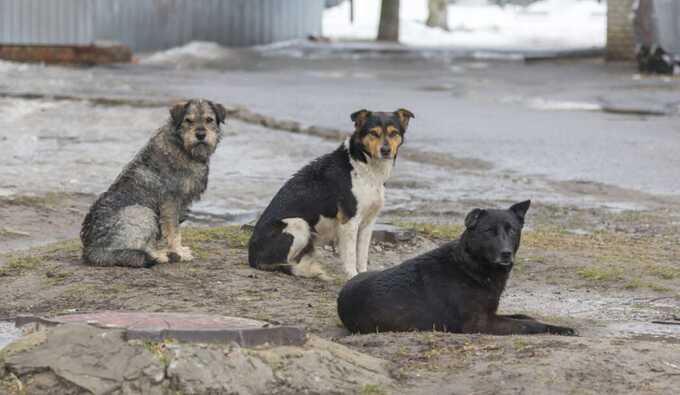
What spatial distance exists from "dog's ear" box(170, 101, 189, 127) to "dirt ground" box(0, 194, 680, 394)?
1088 mm

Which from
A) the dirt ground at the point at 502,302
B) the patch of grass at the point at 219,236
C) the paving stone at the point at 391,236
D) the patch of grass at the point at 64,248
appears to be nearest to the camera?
the dirt ground at the point at 502,302

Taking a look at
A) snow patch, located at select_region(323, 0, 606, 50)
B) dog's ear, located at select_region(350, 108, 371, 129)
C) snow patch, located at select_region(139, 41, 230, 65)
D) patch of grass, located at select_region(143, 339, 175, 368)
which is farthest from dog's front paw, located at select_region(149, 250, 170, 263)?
snow patch, located at select_region(323, 0, 606, 50)

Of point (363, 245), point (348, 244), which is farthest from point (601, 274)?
point (348, 244)

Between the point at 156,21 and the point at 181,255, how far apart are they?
1015 inches

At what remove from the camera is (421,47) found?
39781 millimetres

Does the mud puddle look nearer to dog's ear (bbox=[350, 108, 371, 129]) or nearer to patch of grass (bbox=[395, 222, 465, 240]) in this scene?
dog's ear (bbox=[350, 108, 371, 129])

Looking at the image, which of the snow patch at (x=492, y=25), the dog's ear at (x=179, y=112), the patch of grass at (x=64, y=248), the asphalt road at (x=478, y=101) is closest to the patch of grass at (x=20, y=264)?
the patch of grass at (x=64, y=248)

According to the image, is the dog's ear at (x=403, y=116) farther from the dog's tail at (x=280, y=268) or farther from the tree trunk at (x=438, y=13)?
the tree trunk at (x=438, y=13)

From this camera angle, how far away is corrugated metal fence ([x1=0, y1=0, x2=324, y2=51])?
106 feet

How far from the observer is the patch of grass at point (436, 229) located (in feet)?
40.0

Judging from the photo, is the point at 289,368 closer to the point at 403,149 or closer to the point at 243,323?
the point at 243,323

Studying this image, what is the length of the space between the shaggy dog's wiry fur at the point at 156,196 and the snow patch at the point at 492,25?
Answer: 3040 cm

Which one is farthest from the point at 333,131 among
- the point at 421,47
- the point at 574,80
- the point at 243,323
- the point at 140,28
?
the point at 421,47

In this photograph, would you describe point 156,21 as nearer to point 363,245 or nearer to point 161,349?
point 363,245
